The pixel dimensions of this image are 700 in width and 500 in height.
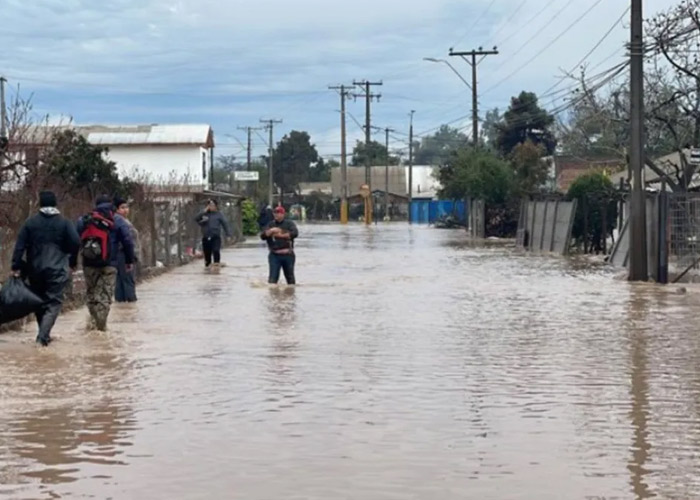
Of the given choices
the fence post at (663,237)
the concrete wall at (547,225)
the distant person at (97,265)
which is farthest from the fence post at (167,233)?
the distant person at (97,265)

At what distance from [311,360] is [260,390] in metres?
1.99

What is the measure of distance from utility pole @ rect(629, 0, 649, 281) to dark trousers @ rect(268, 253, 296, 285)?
6.43 meters

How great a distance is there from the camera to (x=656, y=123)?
3844cm

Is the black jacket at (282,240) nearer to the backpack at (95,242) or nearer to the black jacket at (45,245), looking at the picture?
the backpack at (95,242)

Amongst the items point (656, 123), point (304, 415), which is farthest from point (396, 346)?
point (656, 123)

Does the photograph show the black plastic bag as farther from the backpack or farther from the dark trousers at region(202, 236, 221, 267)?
the dark trousers at region(202, 236, 221, 267)

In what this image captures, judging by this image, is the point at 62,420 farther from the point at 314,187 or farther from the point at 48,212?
the point at 314,187

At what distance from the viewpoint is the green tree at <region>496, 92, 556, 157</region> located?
84250 mm

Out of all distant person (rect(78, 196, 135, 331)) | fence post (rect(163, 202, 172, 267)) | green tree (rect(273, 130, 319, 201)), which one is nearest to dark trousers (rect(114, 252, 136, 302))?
distant person (rect(78, 196, 135, 331))

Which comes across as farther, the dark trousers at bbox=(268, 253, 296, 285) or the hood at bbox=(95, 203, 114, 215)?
the dark trousers at bbox=(268, 253, 296, 285)

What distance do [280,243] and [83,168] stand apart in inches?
506

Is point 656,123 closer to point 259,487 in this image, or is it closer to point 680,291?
point 680,291

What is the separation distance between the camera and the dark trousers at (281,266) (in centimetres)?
2259

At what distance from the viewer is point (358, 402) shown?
32.9ft
